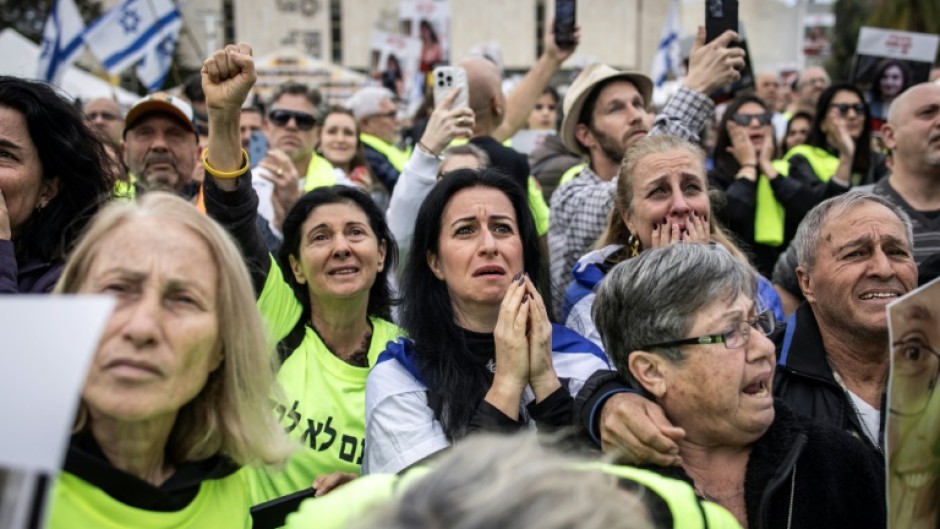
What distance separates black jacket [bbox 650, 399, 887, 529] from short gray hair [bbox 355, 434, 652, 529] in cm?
96

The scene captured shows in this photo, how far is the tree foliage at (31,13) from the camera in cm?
3578

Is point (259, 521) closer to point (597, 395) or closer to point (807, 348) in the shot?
point (597, 395)

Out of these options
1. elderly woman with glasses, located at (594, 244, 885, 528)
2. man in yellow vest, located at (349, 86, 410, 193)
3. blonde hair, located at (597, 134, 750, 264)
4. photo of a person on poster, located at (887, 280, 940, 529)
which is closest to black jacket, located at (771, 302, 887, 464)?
elderly woman with glasses, located at (594, 244, 885, 528)

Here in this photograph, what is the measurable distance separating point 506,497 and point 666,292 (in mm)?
1207

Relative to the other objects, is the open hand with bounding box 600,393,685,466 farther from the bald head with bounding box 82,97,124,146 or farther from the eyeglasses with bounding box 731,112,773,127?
the bald head with bounding box 82,97,124,146

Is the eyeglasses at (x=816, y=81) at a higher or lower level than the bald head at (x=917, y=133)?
lower

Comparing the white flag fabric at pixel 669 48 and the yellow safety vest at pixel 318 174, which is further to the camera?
the white flag fabric at pixel 669 48

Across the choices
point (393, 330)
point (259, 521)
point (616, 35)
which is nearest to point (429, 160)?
point (393, 330)

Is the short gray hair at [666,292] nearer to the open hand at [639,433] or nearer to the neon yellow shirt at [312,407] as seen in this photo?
the open hand at [639,433]

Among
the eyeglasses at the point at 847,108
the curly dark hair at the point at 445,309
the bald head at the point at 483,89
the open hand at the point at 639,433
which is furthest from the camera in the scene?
the eyeglasses at the point at 847,108

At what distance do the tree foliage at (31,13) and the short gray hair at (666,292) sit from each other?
3716cm

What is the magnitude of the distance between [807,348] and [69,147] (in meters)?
2.29

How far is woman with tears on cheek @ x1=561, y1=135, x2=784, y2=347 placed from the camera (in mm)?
3449

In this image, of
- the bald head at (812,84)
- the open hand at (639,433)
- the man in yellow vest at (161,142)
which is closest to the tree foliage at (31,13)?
the bald head at (812,84)
